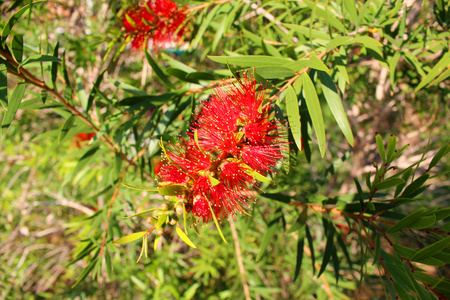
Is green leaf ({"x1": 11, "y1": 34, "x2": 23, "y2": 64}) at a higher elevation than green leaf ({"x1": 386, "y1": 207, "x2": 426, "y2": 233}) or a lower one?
higher

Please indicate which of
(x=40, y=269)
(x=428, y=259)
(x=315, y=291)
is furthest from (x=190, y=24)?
(x=40, y=269)

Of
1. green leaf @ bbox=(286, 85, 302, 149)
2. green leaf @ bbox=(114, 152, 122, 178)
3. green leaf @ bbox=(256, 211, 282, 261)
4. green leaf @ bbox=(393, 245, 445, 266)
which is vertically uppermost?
green leaf @ bbox=(286, 85, 302, 149)

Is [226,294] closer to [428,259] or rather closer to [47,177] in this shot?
[428,259]

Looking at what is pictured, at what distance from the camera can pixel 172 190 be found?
518 millimetres

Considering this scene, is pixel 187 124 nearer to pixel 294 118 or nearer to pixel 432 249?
pixel 294 118

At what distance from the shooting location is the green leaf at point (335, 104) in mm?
596

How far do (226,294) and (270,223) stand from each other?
676 mm

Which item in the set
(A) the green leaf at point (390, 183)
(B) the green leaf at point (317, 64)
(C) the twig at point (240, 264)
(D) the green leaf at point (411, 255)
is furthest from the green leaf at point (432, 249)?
(C) the twig at point (240, 264)

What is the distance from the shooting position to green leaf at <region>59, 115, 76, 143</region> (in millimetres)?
818

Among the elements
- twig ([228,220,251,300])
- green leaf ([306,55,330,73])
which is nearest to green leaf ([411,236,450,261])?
green leaf ([306,55,330,73])

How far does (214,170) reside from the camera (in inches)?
24.3

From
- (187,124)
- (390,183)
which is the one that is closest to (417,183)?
(390,183)

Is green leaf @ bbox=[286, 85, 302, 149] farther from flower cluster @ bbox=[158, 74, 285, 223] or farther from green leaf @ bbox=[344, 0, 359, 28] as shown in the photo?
green leaf @ bbox=[344, 0, 359, 28]

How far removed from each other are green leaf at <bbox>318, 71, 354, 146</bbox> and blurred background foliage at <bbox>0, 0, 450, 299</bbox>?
0.06 meters
